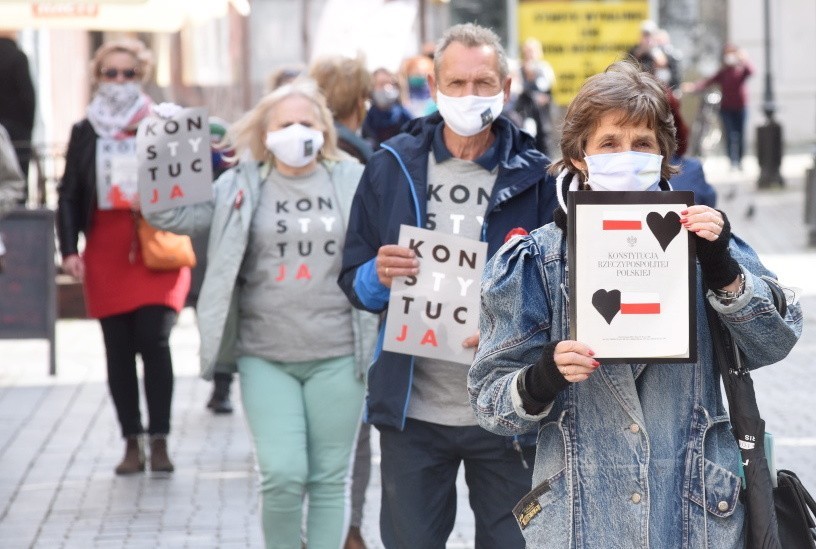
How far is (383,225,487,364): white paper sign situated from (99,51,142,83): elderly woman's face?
12.1ft

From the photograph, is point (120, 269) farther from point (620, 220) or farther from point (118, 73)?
point (620, 220)

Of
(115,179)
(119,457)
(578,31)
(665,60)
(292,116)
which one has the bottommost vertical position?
(119,457)

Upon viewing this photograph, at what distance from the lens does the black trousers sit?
Result: 7793mm

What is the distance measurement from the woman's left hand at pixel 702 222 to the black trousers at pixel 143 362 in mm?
4990

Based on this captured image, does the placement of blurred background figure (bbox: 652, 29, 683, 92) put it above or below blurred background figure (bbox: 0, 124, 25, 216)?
above

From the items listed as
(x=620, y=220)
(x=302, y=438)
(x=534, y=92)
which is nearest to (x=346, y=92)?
(x=302, y=438)

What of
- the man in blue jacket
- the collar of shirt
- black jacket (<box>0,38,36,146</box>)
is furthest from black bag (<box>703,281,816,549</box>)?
black jacket (<box>0,38,36,146</box>)

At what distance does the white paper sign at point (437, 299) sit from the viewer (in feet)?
15.1

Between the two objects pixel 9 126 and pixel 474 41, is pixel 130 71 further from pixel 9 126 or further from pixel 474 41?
pixel 9 126

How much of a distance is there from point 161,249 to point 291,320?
2169 millimetres

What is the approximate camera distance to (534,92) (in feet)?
64.5

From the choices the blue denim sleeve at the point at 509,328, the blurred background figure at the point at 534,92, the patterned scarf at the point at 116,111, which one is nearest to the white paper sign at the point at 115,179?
the patterned scarf at the point at 116,111

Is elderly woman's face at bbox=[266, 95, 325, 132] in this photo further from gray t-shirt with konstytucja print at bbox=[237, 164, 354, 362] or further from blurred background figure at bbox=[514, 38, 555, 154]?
blurred background figure at bbox=[514, 38, 555, 154]

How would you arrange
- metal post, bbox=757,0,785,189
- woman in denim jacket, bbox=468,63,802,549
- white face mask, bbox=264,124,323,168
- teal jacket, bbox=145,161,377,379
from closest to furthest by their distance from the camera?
woman in denim jacket, bbox=468,63,802,549 → teal jacket, bbox=145,161,377,379 → white face mask, bbox=264,124,323,168 → metal post, bbox=757,0,785,189
